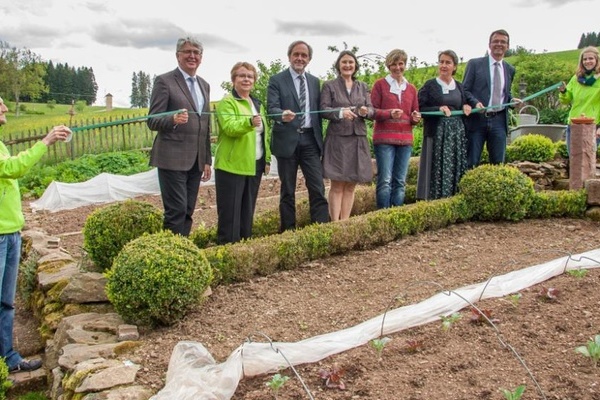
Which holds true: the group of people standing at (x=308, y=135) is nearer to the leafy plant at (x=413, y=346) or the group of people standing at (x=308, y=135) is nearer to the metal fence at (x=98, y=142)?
the leafy plant at (x=413, y=346)

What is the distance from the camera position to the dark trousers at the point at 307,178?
5406 mm

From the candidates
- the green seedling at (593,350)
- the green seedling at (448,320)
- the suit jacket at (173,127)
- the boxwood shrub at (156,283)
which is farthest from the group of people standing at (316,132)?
the green seedling at (593,350)

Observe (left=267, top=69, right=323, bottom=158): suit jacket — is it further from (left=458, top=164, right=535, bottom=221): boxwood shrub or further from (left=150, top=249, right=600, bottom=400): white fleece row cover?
(left=150, top=249, right=600, bottom=400): white fleece row cover

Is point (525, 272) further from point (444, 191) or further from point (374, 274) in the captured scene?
point (444, 191)

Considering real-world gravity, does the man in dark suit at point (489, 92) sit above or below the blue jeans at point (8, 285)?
above

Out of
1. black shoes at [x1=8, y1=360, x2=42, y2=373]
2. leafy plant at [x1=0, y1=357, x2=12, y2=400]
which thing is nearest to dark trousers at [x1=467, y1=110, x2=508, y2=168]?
black shoes at [x1=8, y1=360, x2=42, y2=373]

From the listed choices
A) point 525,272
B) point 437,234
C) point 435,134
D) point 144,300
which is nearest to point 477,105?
point 435,134

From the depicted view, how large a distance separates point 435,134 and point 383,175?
790 millimetres

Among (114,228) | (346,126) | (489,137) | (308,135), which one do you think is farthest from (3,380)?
(489,137)

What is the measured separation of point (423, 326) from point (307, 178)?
2.38m

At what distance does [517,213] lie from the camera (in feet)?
19.9

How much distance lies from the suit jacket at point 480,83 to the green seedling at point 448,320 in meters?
3.28

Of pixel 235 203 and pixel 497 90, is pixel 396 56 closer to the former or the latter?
pixel 497 90

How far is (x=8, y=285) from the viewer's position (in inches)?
155
